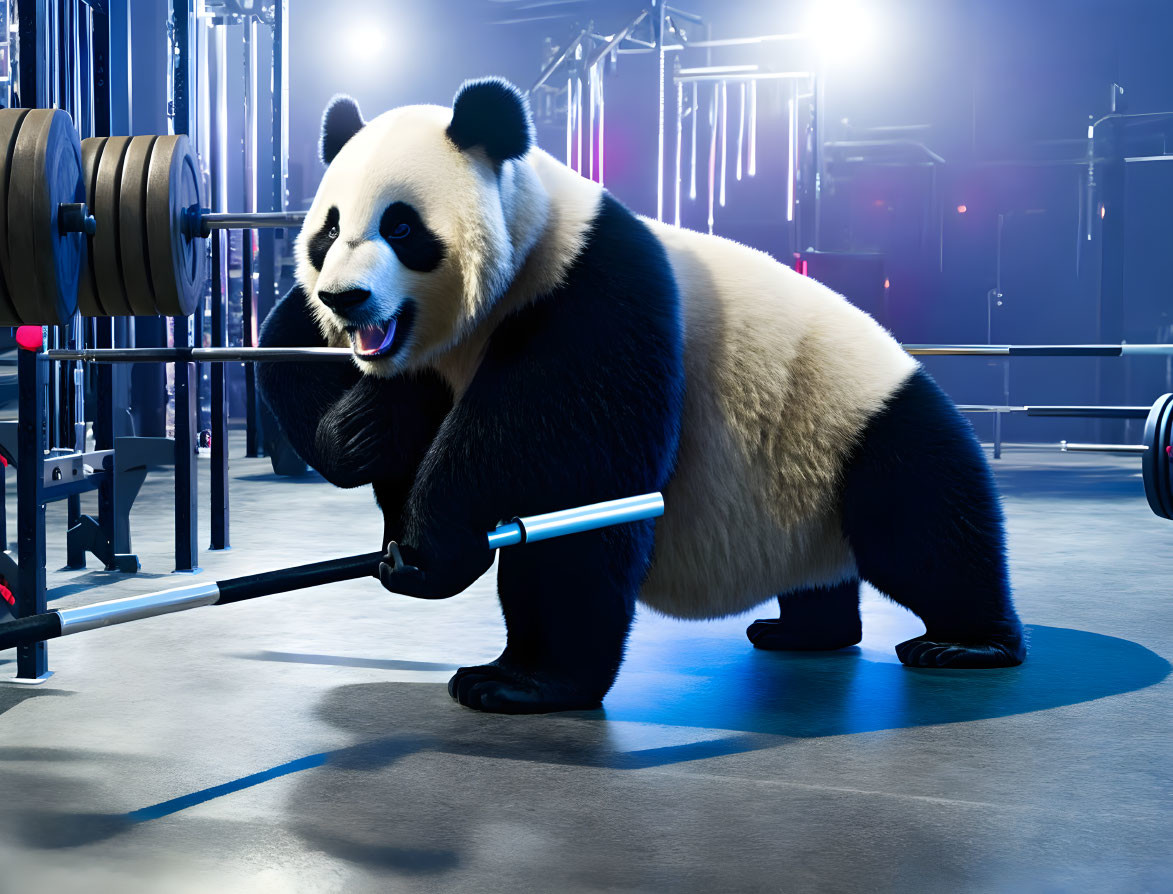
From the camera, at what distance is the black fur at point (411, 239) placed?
216 cm

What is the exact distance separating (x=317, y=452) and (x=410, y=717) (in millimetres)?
512

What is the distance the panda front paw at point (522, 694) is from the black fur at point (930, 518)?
0.61m

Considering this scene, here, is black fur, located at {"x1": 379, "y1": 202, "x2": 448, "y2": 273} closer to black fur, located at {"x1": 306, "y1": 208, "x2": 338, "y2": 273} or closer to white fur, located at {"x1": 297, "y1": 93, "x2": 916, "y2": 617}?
white fur, located at {"x1": 297, "y1": 93, "x2": 916, "y2": 617}

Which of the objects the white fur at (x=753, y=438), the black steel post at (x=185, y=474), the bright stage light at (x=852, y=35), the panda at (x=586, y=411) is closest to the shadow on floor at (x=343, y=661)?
the panda at (x=586, y=411)

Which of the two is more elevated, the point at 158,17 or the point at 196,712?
the point at 158,17

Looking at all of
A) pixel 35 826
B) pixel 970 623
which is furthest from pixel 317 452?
pixel 970 623

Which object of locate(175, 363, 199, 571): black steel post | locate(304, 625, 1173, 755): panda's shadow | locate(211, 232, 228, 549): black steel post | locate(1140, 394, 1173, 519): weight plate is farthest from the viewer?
locate(211, 232, 228, 549): black steel post

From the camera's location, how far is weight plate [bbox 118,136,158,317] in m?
2.89

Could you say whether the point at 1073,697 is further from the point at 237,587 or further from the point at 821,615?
the point at 237,587

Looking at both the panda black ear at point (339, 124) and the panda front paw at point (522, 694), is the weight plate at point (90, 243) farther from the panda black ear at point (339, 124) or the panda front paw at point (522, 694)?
the panda front paw at point (522, 694)

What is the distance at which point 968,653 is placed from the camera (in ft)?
8.64

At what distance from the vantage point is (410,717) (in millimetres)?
2309

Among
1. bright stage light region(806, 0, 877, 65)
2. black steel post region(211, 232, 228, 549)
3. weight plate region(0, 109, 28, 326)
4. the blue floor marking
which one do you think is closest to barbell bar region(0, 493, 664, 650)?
the blue floor marking

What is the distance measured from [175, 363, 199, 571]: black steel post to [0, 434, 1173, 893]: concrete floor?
2.39 feet
